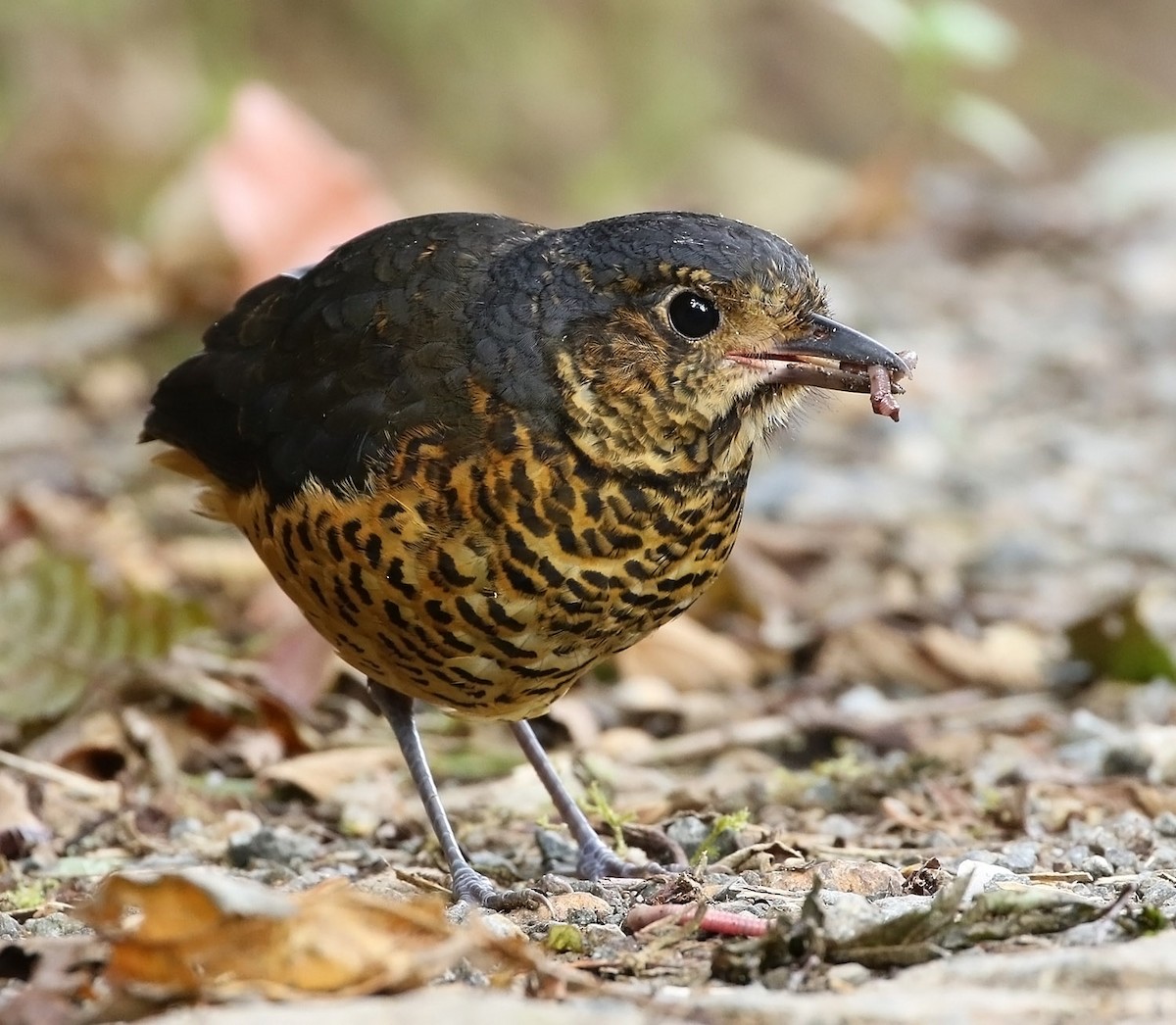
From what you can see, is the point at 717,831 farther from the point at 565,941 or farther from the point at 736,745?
the point at 736,745

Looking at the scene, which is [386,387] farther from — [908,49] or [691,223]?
[908,49]

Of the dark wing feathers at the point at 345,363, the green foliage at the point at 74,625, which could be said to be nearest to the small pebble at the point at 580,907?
the dark wing feathers at the point at 345,363

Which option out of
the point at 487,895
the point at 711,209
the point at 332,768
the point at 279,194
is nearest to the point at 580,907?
the point at 487,895

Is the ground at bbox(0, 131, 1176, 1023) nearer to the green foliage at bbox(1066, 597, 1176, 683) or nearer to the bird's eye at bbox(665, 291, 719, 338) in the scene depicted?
the green foliage at bbox(1066, 597, 1176, 683)

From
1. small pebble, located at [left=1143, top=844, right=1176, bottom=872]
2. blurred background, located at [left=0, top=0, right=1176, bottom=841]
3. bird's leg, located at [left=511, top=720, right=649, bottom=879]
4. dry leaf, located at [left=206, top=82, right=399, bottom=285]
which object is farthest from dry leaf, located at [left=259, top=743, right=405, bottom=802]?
dry leaf, located at [left=206, top=82, right=399, bottom=285]

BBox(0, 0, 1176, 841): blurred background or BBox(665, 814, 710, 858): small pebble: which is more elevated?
BBox(0, 0, 1176, 841): blurred background

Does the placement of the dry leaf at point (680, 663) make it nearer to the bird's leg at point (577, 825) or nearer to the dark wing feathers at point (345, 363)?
the bird's leg at point (577, 825)

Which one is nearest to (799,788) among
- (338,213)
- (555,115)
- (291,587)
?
(291,587)
